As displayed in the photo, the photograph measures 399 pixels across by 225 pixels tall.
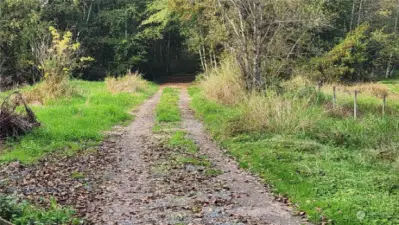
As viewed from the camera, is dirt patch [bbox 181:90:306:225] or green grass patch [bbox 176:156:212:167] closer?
dirt patch [bbox 181:90:306:225]

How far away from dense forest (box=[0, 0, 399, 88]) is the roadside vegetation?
8.93ft

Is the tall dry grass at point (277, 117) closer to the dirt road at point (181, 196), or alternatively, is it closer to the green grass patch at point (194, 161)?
the dirt road at point (181, 196)

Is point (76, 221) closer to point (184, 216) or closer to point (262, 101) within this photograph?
point (184, 216)

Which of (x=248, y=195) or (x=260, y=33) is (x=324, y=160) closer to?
(x=248, y=195)

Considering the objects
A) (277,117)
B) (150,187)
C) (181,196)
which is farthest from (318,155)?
(150,187)

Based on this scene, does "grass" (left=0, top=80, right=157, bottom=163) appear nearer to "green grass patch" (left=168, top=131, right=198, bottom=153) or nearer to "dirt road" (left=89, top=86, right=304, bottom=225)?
"dirt road" (left=89, top=86, right=304, bottom=225)

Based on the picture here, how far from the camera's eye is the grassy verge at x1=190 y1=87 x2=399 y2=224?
637cm

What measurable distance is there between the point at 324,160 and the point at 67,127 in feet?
25.1

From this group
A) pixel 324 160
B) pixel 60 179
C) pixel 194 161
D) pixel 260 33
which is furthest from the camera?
pixel 260 33

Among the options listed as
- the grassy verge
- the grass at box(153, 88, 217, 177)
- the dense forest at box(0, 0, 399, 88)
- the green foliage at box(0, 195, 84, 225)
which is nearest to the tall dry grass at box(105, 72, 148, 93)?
the dense forest at box(0, 0, 399, 88)

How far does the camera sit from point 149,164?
9.70 meters

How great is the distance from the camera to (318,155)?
959cm

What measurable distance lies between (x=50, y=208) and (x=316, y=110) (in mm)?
9613

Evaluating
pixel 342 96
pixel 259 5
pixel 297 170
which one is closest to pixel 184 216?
pixel 297 170
